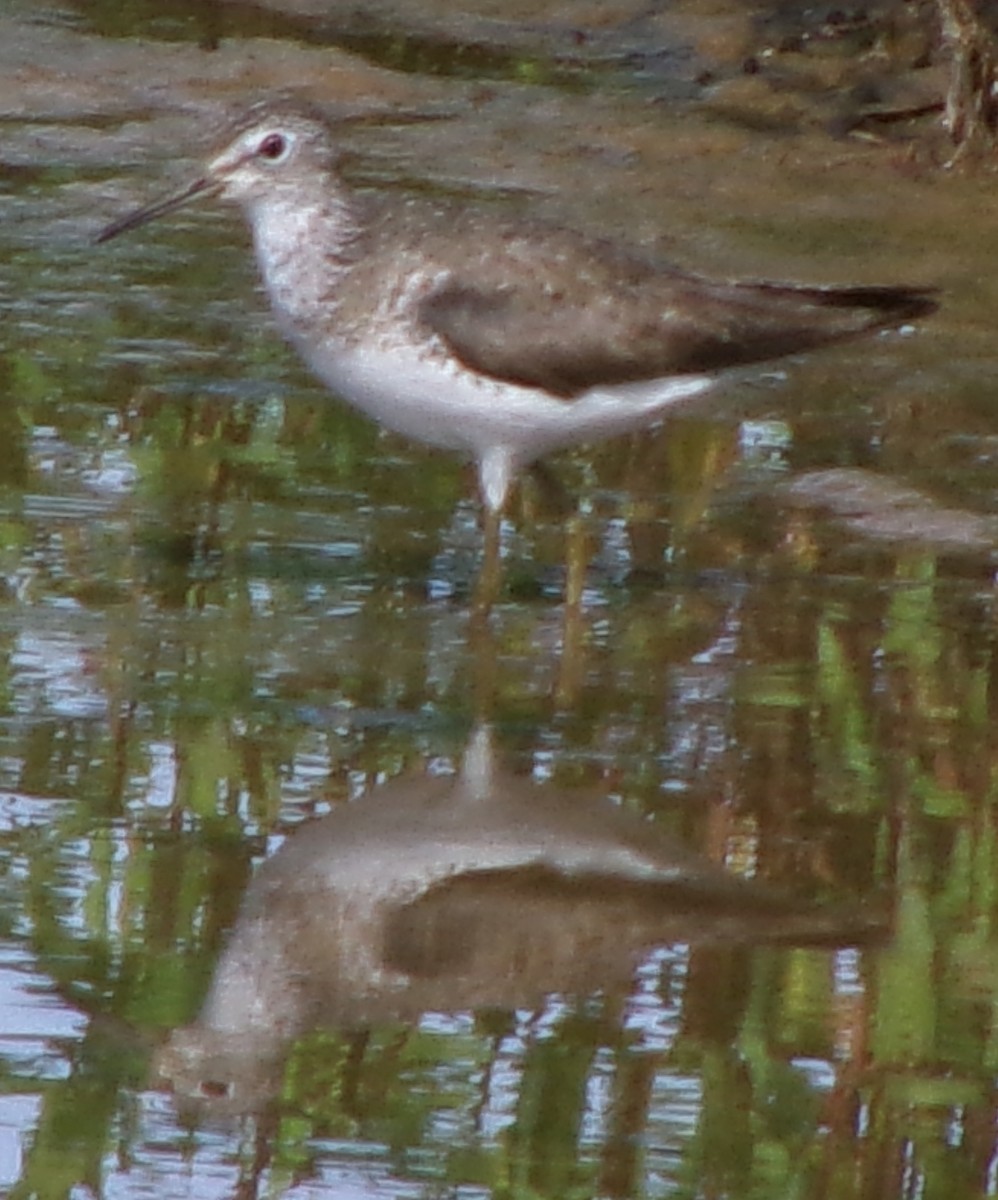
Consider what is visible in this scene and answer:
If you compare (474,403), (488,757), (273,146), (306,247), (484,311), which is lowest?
(488,757)

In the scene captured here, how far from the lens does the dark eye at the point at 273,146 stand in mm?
8133

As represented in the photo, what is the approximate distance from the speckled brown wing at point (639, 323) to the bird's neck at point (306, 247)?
293 millimetres

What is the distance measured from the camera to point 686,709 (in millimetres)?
7266

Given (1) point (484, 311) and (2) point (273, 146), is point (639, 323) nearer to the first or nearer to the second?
(1) point (484, 311)

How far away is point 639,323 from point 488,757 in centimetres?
147

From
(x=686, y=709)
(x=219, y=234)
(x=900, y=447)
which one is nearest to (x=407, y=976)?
(x=686, y=709)

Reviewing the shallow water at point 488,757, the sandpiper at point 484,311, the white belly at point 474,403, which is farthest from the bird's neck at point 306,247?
the shallow water at point 488,757

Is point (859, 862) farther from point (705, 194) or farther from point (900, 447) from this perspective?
point (705, 194)

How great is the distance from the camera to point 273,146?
815cm

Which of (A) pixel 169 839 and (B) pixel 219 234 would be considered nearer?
(A) pixel 169 839

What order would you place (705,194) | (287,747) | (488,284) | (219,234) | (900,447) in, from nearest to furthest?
(287,747)
(488,284)
(900,447)
(219,234)
(705,194)

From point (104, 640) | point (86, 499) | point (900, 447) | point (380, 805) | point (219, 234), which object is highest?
point (219, 234)

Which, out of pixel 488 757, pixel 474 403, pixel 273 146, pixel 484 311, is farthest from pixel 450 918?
pixel 273 146

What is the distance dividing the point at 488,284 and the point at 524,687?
105cm
